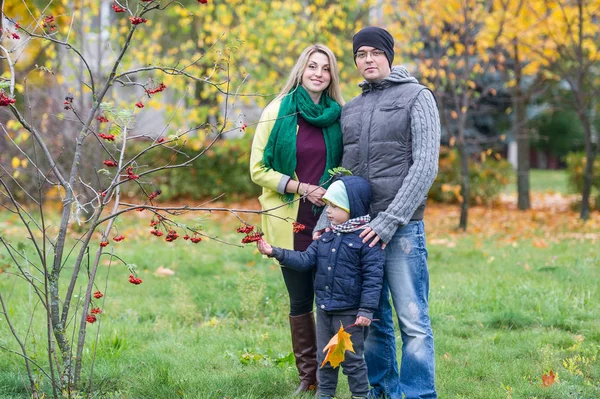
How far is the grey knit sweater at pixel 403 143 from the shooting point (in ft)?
11.1

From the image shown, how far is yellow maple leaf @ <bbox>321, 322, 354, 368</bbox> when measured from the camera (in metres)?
3.20

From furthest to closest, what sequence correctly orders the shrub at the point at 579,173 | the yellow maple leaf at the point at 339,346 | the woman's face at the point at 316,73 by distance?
the shrub at the point at 579,173
the woman's face at the point at 316,73
the yellow maple leaf at the point at 339,346

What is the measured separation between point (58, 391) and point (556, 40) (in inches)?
380

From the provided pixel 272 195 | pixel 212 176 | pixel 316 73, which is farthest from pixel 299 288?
pixel 212 176

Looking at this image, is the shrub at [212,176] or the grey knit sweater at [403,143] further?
the shrub at [212,176]

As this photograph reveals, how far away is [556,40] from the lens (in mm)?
10828

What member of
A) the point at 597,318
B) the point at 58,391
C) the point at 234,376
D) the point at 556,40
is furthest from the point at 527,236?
the point at 58,391

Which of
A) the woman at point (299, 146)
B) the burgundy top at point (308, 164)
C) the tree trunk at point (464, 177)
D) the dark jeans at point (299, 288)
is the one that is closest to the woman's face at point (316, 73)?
the woman at point (299, 146)

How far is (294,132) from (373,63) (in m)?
0.60

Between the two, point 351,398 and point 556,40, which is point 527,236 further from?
point 351,398

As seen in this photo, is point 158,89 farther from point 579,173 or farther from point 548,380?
point 579,173

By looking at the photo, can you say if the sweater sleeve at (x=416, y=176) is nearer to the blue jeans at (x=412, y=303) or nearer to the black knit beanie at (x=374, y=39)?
the blue jeans at (x=412, y=303)

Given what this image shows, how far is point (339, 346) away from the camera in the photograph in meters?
3.22

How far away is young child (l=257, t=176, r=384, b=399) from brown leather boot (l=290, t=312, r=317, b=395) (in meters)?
0.44
